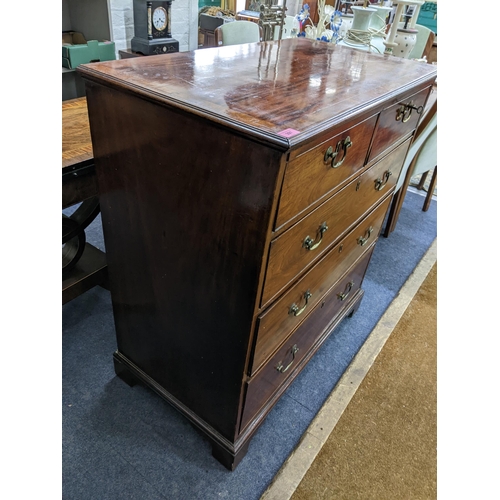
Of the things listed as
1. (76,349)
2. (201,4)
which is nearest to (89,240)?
(76,349)

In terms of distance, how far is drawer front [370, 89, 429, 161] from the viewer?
97cm

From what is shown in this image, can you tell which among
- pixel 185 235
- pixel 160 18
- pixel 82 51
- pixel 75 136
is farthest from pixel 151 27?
pixel 185 235

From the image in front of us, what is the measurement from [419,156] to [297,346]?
1418 millimetres

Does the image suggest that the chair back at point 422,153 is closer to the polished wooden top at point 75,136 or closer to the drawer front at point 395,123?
the drawer front at point 395,123

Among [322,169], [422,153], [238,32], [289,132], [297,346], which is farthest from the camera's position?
[238,32]

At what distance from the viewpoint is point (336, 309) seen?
58.9 inches

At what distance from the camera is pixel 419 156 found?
2.12m

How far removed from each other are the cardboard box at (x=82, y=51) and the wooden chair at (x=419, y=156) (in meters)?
2.02

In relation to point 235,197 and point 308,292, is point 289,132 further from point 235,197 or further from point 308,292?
point 308,292

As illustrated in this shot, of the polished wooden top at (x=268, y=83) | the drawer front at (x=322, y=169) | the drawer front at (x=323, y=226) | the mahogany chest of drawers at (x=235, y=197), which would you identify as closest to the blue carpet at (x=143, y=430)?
the mahogany chest of drawers at (x=235, y=197)

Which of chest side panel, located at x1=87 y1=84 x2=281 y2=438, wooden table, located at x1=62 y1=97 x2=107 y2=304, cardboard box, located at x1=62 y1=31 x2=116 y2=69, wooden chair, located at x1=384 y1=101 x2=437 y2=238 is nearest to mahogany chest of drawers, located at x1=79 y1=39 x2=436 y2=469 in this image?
chest side panel, located at x1=87 y1=84 x2=281 y2=438

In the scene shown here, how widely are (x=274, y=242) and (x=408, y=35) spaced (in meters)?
1.36

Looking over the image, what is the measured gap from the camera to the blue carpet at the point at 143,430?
1.13m

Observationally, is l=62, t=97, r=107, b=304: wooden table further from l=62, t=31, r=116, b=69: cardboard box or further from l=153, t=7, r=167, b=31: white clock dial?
l=153, t=7, r=167, b=31: white clock dial
